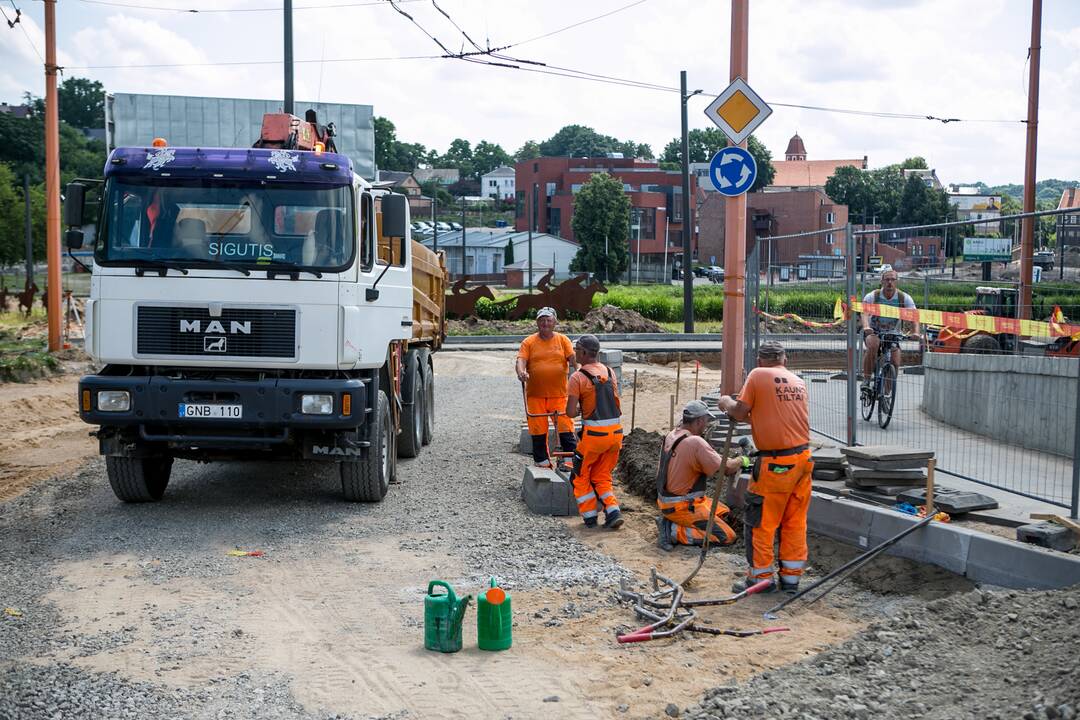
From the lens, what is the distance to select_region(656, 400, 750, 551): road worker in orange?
8344 mm

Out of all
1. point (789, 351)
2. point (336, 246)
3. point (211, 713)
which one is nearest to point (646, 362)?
point (789, 351)

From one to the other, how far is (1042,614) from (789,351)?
6.92 meters

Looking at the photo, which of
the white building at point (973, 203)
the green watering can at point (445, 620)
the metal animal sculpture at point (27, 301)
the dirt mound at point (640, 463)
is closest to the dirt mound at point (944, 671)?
the green watering can at point (445, 620)

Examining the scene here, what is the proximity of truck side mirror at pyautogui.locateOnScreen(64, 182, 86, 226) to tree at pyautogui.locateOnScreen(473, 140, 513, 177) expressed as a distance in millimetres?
179635

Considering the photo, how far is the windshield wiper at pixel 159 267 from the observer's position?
28.8ft

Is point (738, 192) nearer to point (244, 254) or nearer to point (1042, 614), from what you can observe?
point (244, 254)

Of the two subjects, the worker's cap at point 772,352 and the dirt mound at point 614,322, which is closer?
the worker's cap at point 772,352

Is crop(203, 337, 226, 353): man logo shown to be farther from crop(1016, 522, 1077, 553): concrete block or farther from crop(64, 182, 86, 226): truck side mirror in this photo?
crop(1016, 522, 1077, 553): concrete block

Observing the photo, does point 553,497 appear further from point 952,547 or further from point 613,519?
point 952,547

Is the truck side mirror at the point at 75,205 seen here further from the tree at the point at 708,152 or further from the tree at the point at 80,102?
the tree at the point at 80,102

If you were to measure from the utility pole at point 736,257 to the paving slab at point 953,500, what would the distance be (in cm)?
386

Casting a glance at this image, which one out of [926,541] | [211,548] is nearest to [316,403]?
[211,548]

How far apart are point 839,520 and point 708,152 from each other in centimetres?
11216

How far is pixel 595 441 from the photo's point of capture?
906 cm
